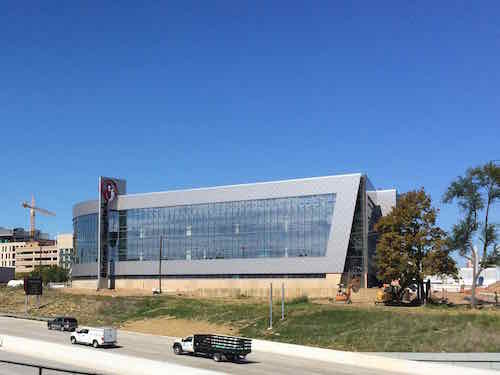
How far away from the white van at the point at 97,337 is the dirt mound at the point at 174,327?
13.8 meters

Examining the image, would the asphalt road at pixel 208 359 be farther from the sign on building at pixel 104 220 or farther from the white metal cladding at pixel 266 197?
the sign on building at pixel 104 220

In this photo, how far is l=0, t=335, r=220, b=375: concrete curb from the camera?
23675 millimetres

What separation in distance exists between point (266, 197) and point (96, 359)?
76044mm

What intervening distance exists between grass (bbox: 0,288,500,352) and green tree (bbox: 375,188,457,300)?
5589 millimetres

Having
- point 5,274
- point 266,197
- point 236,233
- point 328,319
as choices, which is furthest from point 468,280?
point 5,274

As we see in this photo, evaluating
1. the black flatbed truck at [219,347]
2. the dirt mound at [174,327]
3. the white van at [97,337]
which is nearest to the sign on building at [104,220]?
the dirt mound at [174,327]

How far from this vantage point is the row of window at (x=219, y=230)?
101 metres

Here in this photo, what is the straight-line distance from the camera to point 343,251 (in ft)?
318

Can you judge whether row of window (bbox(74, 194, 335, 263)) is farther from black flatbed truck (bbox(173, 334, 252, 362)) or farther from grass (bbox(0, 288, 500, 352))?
black flatbed truck (bbox(173, 334, 252, 362))

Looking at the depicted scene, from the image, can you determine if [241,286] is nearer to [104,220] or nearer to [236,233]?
[236,233]

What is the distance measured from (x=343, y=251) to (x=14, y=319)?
1862 inches

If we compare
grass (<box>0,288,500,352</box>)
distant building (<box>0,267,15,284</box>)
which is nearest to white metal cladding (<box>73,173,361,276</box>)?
grass (<box>0,288,500,352</box>)

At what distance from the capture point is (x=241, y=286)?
105438 mm

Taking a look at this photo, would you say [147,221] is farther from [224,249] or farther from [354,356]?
[354,356]
